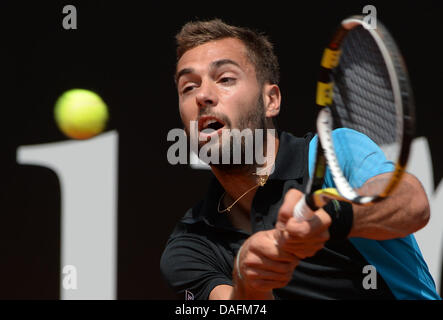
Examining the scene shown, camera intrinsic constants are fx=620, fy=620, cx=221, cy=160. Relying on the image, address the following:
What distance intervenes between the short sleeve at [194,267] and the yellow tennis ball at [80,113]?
120 centimetres

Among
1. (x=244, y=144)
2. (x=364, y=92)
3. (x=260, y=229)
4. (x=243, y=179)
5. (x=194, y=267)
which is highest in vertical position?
(x=364, y=92)

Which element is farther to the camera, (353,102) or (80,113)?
(80,113)

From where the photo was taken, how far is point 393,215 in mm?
1494

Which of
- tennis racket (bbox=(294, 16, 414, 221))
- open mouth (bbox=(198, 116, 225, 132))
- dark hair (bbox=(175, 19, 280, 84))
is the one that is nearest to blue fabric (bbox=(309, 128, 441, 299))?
tennis racket (bbox=(294, 16, 414, 221))

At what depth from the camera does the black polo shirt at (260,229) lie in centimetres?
180

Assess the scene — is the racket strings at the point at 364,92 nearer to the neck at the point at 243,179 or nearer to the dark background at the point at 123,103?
the neck at the point at 243,179

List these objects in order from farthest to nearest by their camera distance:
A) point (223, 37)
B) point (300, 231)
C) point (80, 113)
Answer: point (80, 113), point (223, 37), point (300, 231)

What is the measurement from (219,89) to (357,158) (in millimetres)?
564

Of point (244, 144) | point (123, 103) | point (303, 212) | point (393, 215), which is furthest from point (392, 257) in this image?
point (123, 103)

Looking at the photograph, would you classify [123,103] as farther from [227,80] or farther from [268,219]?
[268,219]

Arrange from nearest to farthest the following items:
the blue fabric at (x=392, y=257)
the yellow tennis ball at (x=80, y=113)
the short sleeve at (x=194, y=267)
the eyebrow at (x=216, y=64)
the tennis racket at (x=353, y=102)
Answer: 1. the tennis racket at (x=353, y=102)
2. the blue fabric at (x=392, y=257)
3. the short sleeve at (x=194, y=267)
4. the eyebrow at (x=216, y=64)
5. the yellow tennis ball at (x=80, y=113)

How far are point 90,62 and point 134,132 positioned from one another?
0.42m

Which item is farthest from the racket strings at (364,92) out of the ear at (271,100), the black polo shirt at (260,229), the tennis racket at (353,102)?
the ear at (271,100)

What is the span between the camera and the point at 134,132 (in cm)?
316
